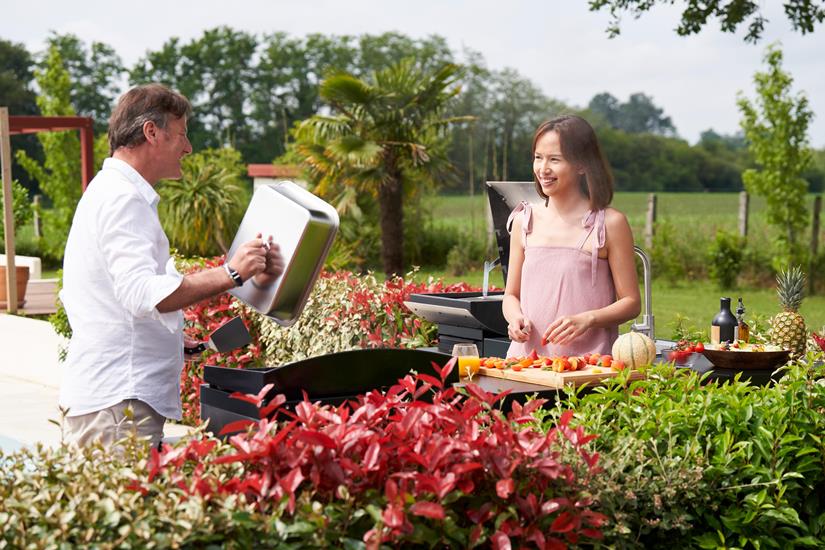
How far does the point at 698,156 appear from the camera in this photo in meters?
41.2

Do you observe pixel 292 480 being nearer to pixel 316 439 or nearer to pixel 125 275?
pixel 316 439

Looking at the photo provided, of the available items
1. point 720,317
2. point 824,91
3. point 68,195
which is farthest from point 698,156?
point 720,317

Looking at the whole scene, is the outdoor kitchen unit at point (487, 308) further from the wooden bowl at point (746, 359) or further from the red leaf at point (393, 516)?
the red leaf at point (393, 516)

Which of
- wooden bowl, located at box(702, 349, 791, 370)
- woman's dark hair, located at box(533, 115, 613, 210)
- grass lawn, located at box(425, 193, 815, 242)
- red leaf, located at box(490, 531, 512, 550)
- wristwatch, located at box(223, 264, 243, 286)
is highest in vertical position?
woman's dark hair, located at box(533, 115, 613, 210)

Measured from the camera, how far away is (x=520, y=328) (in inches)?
131

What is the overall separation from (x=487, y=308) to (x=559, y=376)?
4.43ft

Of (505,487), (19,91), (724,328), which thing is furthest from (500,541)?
(19,91)

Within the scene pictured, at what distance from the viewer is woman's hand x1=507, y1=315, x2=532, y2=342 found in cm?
332

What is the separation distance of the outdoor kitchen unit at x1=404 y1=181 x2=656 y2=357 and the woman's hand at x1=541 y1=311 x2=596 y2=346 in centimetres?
69

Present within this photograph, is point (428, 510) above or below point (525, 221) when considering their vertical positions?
below

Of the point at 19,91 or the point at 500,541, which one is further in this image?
the point at 19,91

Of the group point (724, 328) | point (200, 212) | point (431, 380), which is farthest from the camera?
point (200, 212)

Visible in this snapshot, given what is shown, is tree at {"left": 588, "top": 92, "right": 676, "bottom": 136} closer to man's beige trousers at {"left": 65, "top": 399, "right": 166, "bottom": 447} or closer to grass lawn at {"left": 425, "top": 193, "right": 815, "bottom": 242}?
grass lawn at {"left": 425, "top": 193, "right": 815, "bottom": 242}

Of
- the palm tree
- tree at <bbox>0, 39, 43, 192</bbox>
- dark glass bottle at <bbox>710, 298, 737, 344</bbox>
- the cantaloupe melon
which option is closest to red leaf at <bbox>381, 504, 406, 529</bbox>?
the cantaloupe melon
